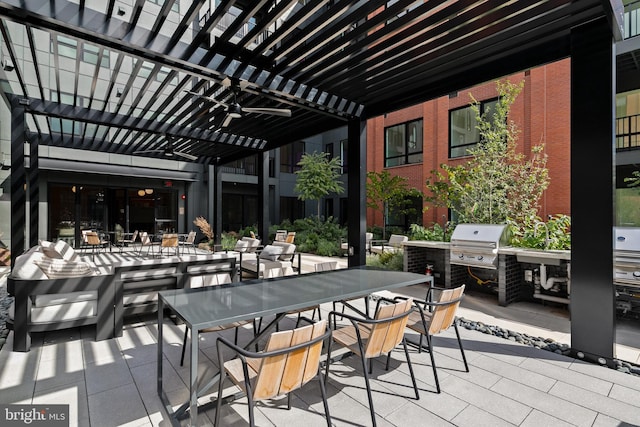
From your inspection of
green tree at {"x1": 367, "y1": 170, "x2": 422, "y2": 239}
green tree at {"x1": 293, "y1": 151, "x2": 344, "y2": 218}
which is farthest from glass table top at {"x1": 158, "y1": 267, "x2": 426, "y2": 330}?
green tree at {"x1": 293, "y1": 151, "x2": 344, "y2": 218}

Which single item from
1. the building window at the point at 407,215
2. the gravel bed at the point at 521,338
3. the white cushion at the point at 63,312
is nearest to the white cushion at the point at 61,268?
the white cushion at the point at 63,312

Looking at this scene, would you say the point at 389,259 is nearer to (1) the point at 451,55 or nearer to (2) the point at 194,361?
(1) the point at 451,55

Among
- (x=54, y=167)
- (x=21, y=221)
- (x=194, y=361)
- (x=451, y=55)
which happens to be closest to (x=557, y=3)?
(x=451, y=55)

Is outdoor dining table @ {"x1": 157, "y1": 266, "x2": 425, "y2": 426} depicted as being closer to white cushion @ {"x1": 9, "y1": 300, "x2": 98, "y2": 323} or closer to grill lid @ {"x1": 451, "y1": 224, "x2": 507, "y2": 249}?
white cushion @ {"x1": 9, "y1": 300, "x2": 98, "y2": 323}

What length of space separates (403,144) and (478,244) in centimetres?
931

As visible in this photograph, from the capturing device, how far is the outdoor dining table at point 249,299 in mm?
1881

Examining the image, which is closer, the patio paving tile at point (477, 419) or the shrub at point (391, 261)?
the patio paving tile at point (477, 419)

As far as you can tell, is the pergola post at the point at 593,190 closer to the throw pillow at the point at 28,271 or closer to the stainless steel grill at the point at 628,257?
the stainless steel grill at the point at 628,257

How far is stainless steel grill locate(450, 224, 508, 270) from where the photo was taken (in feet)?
16.2

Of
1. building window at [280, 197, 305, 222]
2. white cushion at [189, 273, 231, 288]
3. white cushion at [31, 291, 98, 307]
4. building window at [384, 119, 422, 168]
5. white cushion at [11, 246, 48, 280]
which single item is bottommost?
white cushion at [31, 291, 98, 307]

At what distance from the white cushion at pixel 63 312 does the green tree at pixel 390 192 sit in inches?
384

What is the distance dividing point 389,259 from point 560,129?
21.0 ft

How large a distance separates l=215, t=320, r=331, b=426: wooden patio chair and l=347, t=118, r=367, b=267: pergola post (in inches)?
138

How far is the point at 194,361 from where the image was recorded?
176cm
